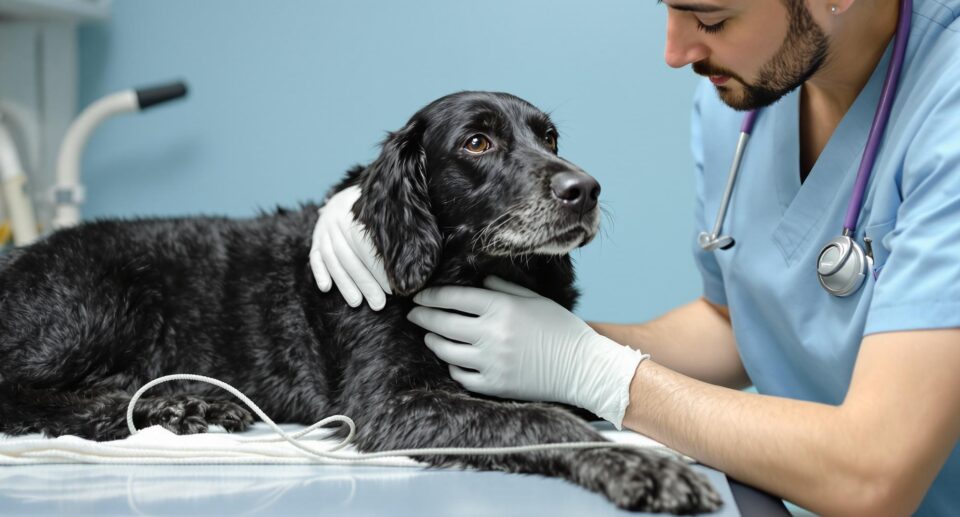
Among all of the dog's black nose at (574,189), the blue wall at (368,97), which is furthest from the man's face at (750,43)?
the blue wall at (368,97)

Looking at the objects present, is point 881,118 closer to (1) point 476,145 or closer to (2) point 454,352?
(1) point 476,145

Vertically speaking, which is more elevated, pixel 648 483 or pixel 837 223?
pixel 837 223

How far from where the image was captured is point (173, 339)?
1.80 m

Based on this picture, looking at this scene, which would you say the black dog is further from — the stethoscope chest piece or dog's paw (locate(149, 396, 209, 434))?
the stethoscope chest piece

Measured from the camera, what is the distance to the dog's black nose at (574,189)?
146 centimetres

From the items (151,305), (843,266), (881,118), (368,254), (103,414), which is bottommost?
(103,414)

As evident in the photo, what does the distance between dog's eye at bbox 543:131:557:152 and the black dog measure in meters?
0.01

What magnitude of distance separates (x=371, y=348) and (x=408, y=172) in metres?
0.33

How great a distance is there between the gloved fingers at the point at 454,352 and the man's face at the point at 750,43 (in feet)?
2.04

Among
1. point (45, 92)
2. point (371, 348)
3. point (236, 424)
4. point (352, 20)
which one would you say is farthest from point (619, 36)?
point (45, 92)

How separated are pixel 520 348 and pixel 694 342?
2.07 feet

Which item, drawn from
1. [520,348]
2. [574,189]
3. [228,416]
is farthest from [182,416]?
[574,189]

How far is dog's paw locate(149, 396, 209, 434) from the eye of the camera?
1555mm

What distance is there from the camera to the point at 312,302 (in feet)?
5.70
